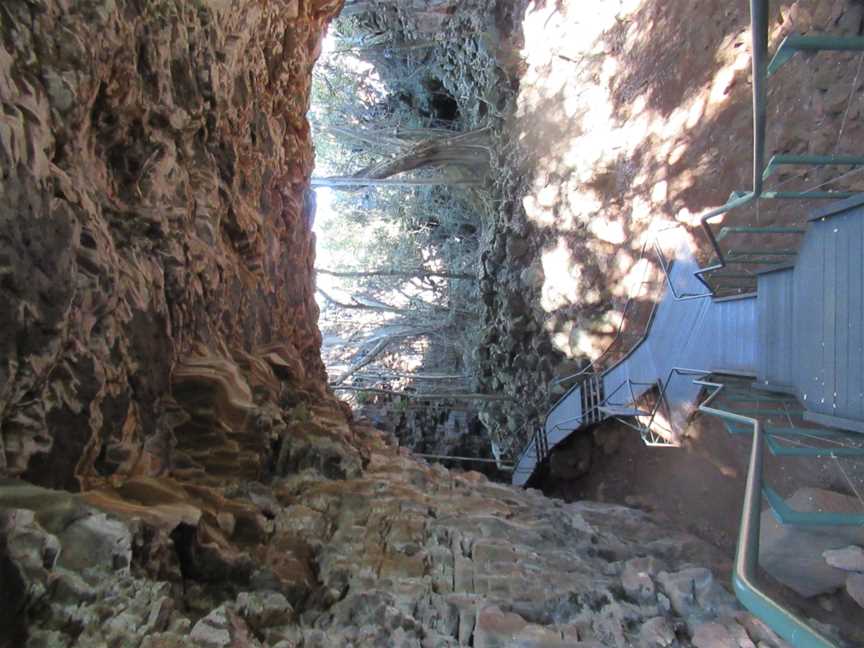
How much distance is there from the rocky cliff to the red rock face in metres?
0.01

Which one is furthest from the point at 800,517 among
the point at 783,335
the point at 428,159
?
the point at 428,159

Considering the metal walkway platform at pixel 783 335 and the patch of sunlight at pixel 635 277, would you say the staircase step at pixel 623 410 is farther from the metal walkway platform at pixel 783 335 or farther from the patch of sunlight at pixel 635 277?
the patch of sunlight at pixel 635 277

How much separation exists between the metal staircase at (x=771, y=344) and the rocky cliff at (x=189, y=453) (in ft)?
3.19

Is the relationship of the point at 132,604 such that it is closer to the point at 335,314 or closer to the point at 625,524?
the point at 625,524

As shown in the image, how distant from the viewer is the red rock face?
222cm

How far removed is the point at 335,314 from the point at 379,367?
67.3 inches

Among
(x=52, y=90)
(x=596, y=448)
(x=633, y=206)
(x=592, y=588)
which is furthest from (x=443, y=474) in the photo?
(x=52, y=90)

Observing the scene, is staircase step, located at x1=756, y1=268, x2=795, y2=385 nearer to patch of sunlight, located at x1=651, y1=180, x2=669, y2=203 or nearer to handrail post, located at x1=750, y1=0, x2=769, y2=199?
handrail post, located at x1=750, y1=0, x2=769, y2=199

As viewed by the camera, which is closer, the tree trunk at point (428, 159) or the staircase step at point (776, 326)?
the staircase step at point (776, 326)

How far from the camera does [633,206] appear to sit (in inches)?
247

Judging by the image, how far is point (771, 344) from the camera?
11.8 ft

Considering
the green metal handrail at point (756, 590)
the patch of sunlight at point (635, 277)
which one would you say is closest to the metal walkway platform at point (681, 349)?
the patch of sunlight at point (635, 277)

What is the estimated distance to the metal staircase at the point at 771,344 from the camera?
6.95ft

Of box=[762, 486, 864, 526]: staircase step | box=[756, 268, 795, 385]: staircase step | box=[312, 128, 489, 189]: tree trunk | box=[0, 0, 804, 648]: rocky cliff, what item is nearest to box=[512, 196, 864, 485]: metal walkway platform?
box=[756, 268, 795, 385]: staircase step
